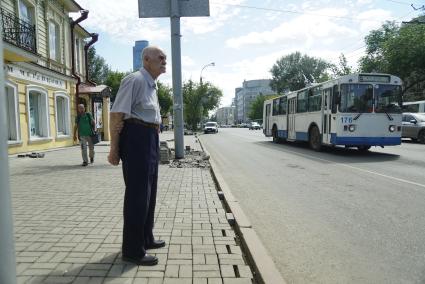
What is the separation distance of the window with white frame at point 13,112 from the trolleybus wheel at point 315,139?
1175cm

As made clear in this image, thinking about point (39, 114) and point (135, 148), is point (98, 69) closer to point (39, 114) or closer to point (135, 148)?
point (39, 114)

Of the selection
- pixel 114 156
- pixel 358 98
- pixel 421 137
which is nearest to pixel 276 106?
pixel 421 137

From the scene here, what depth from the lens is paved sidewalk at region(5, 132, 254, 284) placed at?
3.41m

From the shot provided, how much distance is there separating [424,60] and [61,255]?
40299 mm

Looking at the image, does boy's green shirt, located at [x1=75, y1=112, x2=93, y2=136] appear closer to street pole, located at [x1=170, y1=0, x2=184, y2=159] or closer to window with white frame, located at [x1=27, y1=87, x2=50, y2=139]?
street pole, located at [x1=170, y1=0, x2=184, y2=159]

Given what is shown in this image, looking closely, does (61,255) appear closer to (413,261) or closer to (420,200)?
(413,261)

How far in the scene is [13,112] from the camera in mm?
14477

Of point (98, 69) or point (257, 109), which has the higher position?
point (98, 69)

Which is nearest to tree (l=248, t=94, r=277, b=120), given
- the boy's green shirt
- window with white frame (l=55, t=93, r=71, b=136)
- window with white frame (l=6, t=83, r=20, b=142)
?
window with white frame (l=55, t=93, r=71, b=136)

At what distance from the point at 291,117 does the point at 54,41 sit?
12643 mm

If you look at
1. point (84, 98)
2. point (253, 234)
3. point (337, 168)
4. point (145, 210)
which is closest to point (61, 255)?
point (145, 210)

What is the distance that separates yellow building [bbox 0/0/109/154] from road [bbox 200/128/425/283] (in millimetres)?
8922

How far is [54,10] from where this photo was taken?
19.3m

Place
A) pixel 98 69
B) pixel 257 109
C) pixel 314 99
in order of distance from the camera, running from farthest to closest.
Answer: pixel 257 109
pixel 98 69
pixel 314 99
